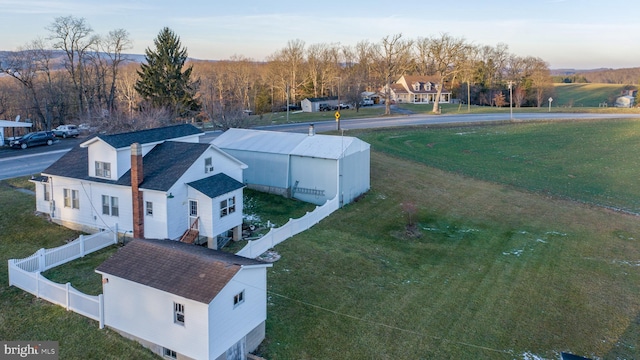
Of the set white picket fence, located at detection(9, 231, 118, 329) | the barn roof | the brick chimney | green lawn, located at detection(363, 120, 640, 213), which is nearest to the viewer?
white picket fence, located at detection(9, 231, 118, 329)

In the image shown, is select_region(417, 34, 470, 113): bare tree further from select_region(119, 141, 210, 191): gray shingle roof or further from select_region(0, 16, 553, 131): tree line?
select_region(119, 141, 210, 191): gray shingle roof

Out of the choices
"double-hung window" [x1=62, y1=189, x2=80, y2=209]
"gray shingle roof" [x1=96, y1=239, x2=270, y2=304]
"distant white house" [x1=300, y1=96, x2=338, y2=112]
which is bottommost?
"gray shingle roof" [x1=96, y1=239, x2=270, y2=304]

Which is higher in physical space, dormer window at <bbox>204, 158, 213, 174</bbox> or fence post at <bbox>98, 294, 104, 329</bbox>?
dormer window at <bbox>204, 158, 213, 174</bbox>

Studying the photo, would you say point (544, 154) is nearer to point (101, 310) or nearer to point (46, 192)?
point (46, 192)

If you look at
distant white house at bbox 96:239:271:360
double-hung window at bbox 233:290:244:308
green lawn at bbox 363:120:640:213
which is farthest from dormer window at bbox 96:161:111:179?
green lawn at bbox 363:120:640:213

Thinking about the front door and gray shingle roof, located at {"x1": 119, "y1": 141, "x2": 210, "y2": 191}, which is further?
the front door

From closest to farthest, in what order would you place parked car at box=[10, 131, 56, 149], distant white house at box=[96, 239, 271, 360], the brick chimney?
distant white house at box=[96, 239, 271, 360]
the brick chimney
parked car at box=[10, 131, 56, 149]

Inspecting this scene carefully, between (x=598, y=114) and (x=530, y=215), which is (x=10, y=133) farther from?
(x=598, y=114)

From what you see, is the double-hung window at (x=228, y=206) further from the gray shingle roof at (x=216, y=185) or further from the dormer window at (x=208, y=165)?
the dormer window at (x=208, y=165)
